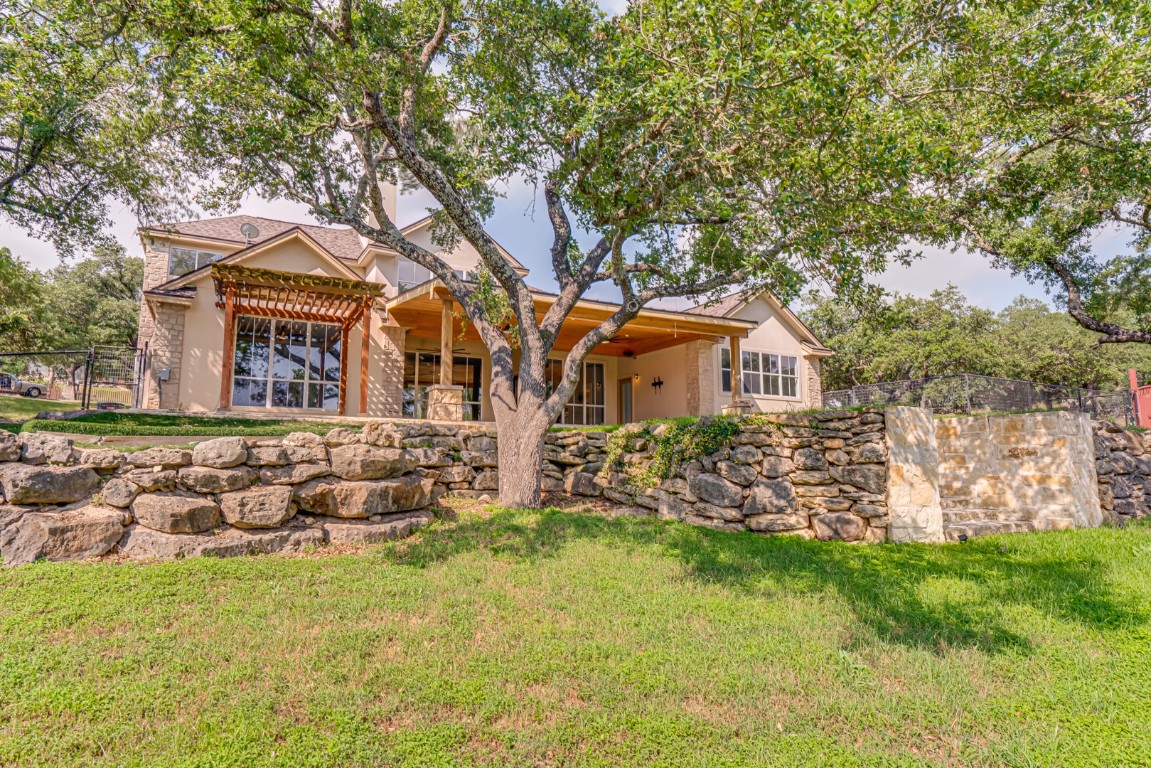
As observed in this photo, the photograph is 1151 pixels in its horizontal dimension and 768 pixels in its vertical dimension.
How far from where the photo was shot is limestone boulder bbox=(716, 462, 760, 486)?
6.93 metres

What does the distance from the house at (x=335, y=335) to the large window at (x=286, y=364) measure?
0.02m

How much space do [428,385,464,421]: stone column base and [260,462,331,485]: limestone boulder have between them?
502cm

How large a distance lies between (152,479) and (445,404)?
603 cm

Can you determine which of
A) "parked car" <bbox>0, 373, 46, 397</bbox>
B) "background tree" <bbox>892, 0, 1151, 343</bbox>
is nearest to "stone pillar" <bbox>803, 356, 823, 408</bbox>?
"background tree" <bbox>892, 0, 1151, 343</bbox>

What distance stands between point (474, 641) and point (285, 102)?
6.86m

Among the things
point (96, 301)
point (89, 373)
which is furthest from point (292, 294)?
point (96, 301)

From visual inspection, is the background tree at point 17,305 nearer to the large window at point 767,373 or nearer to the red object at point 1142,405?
the large window at point 767,373

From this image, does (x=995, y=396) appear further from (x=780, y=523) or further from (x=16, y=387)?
(x=16, y=387)

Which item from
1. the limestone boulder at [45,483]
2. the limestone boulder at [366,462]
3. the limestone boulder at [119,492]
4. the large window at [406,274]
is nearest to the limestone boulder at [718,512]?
the limestone boulder at [366,462]

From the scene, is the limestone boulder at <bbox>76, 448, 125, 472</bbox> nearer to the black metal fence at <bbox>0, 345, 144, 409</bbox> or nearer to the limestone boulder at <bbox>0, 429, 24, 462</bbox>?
the limestone boulder at <bbox>0, 429, 24, 462</bbox>

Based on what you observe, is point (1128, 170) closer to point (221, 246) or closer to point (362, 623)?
point (362, 623)

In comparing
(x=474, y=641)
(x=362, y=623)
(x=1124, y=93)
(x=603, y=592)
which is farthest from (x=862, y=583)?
(x=1124, y=93)

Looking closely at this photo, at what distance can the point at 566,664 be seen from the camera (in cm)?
330

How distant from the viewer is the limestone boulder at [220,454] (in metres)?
5.31
